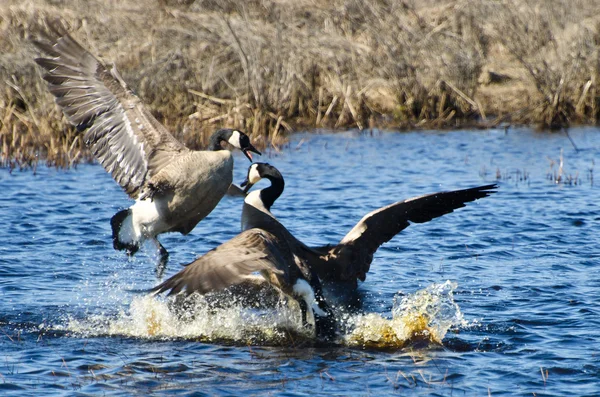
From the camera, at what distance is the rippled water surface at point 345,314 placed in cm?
610

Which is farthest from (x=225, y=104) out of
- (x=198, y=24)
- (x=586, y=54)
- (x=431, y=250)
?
(x=431, y=250)

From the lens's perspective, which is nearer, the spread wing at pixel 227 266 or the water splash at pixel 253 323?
the spread wing at pixel 227 266

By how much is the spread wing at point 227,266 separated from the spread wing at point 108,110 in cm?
189

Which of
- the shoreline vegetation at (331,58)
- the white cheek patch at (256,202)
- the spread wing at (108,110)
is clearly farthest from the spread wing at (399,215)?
the shoreline vegetation at (331,58)

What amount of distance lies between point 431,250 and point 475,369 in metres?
3.69

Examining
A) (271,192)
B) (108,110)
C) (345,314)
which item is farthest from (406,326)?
(108,110)

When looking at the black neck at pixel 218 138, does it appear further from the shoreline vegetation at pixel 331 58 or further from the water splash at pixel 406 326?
the shoreline vegetation at pixel 331 58

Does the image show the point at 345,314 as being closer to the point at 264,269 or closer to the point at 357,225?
the point at 357,225

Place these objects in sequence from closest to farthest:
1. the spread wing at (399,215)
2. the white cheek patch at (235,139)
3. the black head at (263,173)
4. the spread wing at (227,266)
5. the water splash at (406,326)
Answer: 1. the spread wing at (227,266)
2. the water splash at (406,326)
3. the spread wing at (399,215)
4. the black head at (263,173)
5. the white cheek patch at (235,139)

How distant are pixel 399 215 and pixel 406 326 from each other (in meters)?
1.05

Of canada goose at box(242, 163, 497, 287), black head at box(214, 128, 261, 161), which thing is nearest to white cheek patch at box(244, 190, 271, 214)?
canada goose at box(242, 163, 497, 287)

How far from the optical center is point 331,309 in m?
7.32

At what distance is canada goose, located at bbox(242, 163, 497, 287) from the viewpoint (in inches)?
291

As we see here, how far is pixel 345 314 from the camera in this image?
7.39 meters
